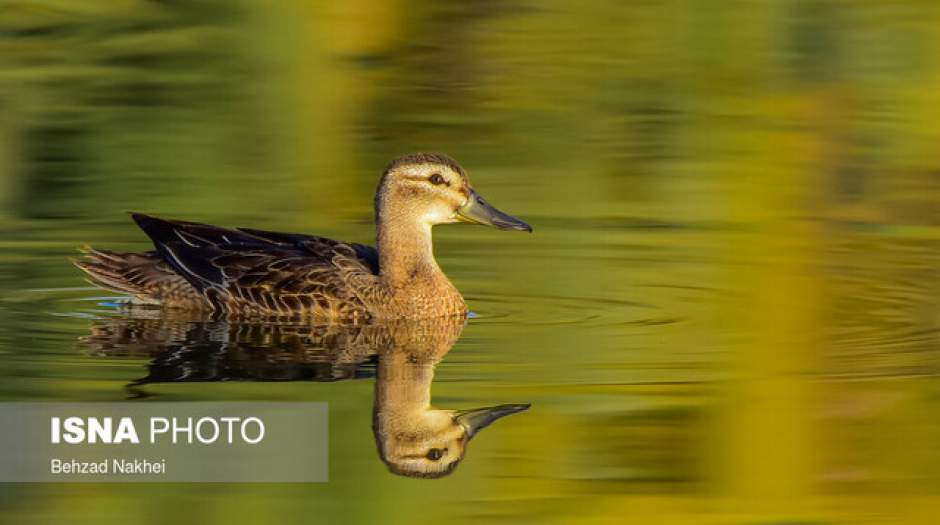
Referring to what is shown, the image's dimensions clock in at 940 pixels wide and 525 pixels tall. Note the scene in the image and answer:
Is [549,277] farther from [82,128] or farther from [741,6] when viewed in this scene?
[741,6]

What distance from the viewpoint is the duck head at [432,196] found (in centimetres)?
1177

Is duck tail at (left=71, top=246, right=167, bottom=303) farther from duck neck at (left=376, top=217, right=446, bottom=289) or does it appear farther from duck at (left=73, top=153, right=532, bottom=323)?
duck neck at (left=376, top=217, right=446, bottom=289)

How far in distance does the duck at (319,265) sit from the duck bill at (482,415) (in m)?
2.20

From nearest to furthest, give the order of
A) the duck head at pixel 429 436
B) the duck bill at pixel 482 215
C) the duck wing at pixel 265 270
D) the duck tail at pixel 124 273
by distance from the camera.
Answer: the duck head at pixel 429 436
the duck wing at pixel 265 270
the duck tail at pixel 124 273
the duck bill at pixel 482 215

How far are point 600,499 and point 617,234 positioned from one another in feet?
17.6

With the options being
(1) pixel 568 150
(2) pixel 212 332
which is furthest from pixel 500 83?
(2) pixel 212 332

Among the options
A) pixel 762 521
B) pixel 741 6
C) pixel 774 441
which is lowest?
pixel 762 521

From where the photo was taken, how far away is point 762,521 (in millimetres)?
8109

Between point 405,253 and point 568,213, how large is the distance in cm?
269

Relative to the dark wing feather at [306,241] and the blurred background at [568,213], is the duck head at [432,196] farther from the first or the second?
the blurred background at [568,213]

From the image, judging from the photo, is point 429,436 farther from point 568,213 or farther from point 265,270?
point 568,213

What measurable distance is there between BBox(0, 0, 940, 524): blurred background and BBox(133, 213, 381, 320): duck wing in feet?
1.97

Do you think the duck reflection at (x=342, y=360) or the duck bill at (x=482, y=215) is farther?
the duck bill at (x=482, y=215)

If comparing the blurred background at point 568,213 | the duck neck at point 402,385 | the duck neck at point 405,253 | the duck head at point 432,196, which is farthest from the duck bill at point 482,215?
the duck neck at point 402,385
